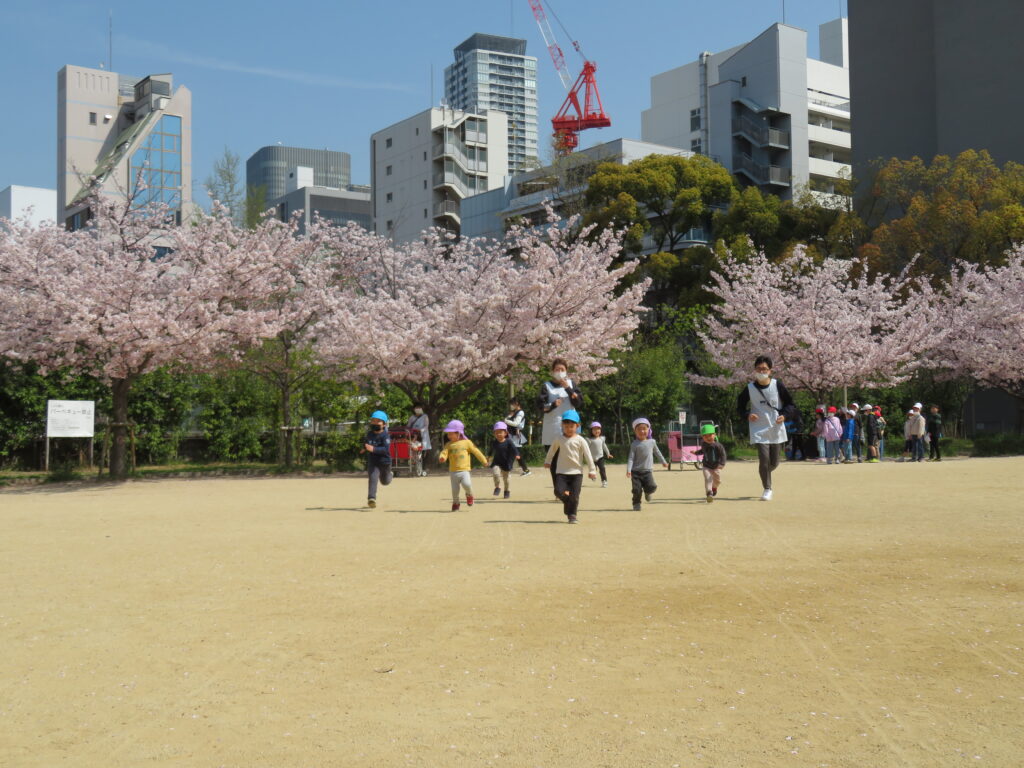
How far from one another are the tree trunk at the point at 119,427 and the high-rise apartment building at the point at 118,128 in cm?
4840

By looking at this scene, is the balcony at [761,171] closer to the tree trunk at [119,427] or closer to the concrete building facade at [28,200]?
the tree trunk at [119,427]

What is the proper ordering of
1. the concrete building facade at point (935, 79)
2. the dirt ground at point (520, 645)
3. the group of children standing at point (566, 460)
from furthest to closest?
the concrete building facade at point (935, 79) < the group of children standing at point (566, 460) < the dirt ground at point (520, 645)

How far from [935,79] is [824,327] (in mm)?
17679

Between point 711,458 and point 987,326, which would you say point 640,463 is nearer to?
point 711,458

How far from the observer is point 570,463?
11.5 meters

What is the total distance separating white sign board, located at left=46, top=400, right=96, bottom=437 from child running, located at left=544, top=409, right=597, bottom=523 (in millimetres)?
14332

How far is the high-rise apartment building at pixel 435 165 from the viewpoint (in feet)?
234

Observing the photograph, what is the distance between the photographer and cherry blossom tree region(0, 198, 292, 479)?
1962 centimetres

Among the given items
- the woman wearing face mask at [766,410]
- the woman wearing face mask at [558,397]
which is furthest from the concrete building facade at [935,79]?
the woman wearing face mask at [558,397]

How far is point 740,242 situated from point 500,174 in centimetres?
3829

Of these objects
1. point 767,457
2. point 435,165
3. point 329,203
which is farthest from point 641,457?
point 329,203

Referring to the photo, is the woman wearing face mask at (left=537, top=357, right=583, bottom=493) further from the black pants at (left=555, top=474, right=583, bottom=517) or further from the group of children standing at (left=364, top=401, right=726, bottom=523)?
the black pants at (left=555, top=474, right=583, bottom=517)

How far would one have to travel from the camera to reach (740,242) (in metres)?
39.5

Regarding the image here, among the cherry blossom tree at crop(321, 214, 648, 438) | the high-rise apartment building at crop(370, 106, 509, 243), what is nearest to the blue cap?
the cherry blossom tree at crop(321, 214, 648, 438)
